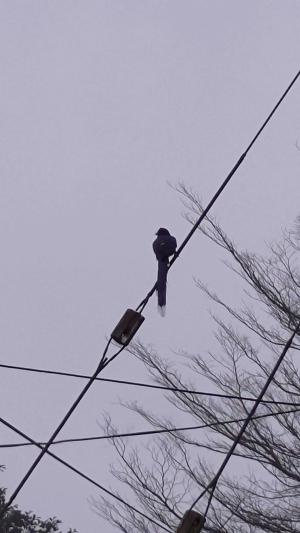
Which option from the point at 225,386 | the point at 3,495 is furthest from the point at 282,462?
the point at 3,495

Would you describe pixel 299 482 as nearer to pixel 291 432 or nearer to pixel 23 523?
pixel 291 432

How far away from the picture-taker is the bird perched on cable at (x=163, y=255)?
19.1 ft

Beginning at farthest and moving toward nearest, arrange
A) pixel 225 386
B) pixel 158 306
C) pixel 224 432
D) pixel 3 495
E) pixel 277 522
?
pixel 3 495 → pixel 225 386 → pixel 224 432 → pixel 277 522 → pixel 158 306

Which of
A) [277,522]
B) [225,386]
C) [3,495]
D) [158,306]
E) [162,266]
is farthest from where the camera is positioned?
[3,495]

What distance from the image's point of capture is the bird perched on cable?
581 cm

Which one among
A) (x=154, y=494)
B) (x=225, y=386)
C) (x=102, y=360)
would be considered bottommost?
(x=102, y=360)

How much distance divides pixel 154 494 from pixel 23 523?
6.26m

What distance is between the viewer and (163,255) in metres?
6.61

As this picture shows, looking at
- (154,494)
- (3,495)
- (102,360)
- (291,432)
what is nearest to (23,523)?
(3,495)

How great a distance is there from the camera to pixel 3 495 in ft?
42.1

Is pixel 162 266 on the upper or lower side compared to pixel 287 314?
lower

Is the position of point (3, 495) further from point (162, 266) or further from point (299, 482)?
point (162, 266)

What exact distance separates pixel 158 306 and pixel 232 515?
8.25 feet

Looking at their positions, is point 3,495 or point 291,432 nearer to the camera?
point 291,432
